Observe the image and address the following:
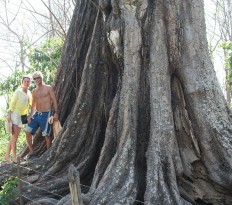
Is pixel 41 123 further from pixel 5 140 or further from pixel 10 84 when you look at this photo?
pixel 5 140

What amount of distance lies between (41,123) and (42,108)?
225 millimetres

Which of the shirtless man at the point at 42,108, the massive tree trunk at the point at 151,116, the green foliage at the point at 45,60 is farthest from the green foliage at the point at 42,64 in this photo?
the massive tree trunk at the point at 151,116

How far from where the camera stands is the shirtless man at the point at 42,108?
263 inches

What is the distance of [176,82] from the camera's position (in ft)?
18.2

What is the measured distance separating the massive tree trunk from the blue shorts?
0.87m

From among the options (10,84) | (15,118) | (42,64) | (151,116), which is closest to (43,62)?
(42,64)

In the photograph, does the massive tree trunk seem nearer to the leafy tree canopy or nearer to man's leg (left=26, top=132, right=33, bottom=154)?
man's leg (left=26, top=132, right=33, bottom=154)

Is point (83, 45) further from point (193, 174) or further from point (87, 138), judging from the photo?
point (193, 174)

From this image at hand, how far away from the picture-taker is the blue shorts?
664cm

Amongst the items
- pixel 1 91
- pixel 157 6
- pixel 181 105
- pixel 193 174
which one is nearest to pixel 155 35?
pixel 157 6

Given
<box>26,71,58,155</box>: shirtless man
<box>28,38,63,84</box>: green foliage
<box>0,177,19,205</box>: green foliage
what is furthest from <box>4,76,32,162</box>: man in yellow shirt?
<box>28,38,63,84</box>: green foliage

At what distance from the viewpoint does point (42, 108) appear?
6.78m

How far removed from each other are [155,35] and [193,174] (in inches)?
66.9

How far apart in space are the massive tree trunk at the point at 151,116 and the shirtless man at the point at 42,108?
87 centimetres
